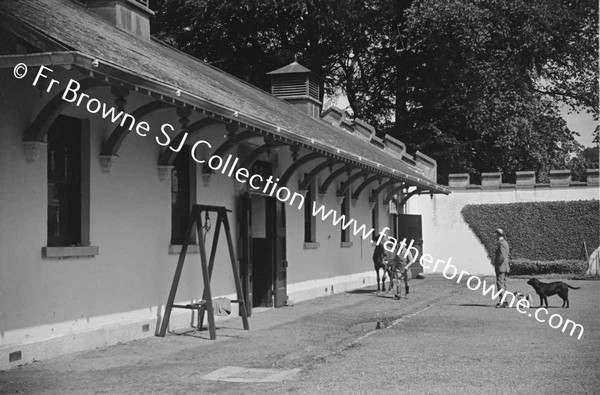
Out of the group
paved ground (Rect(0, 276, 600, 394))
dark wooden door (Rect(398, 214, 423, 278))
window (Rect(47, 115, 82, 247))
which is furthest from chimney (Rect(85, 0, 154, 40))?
dark wooden door (Rect(398, 214, 423, 278))

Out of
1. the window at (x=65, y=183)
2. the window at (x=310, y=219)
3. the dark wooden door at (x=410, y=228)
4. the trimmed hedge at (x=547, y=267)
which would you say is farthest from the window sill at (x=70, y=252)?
the trimmed hedge at (x=547, y=267)

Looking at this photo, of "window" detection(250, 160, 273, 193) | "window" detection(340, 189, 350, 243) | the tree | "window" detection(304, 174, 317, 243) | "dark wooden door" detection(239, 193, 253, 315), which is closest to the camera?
"dark wooden door" detection(239, 193, 253, 315)

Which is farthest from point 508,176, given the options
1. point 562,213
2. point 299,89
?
point 299,89

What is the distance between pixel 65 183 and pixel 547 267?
2255 centimetres

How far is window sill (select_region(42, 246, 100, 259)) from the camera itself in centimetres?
977

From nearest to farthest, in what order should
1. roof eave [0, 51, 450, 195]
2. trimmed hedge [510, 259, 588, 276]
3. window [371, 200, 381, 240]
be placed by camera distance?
roof eave [0, 51, 450, 195], window [371, 200, 381, 240], trimmed hedge [510, 259, 588, 276]

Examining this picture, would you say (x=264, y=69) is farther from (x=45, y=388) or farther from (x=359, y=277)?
(x=45, y=388)

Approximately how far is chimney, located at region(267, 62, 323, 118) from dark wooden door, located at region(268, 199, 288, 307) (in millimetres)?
10089

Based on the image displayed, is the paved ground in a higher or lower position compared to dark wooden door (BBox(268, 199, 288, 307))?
lower

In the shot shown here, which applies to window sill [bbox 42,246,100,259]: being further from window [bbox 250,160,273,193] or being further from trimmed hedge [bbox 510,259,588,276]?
trimmed hedge [bbox 510,259,588,276]

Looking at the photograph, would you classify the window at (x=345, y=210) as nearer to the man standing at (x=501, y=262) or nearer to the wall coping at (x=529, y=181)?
the man standing at (x=501, y=262)

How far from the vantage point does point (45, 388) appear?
315 inches

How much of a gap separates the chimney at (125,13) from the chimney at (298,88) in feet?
34.3

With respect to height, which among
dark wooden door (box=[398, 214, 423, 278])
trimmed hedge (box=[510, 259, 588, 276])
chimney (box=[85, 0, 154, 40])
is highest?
chimney (box=[85, 0, 154, 40])
